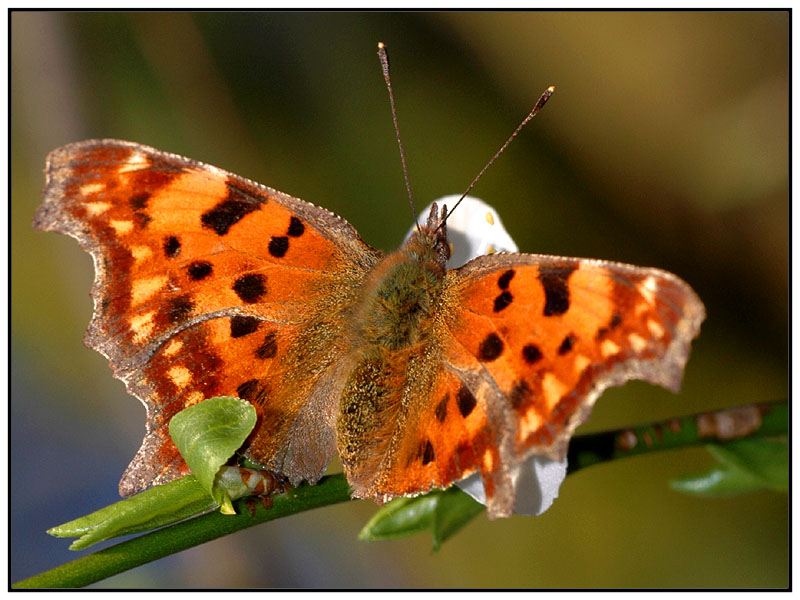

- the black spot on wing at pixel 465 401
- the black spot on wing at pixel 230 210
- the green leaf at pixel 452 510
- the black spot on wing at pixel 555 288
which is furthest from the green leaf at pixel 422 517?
the black spot on wing at pixel 230 210

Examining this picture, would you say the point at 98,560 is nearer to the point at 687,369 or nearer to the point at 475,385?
the point at 475,385

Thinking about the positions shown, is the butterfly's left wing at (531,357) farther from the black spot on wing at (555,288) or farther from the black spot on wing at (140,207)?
the black spot on wing at (140,207)

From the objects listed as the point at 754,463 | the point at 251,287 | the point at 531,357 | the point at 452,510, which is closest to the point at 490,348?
the point at 531,357

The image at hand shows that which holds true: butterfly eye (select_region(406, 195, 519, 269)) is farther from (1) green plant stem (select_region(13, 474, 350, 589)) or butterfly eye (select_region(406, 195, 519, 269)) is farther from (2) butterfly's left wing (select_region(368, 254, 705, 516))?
(1) green plant stem (select_region(13, 474, 350, 589))

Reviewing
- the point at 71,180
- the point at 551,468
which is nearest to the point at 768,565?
the point at 551,468

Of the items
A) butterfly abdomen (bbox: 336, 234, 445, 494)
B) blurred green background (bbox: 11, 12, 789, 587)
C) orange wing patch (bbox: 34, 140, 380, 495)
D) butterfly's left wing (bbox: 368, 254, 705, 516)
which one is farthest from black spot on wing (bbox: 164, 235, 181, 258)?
blurred green background (bbox: 11, 12, 789, 587)

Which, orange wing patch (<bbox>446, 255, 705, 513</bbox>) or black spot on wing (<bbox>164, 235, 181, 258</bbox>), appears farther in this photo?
black spot on wing (<bbox>164, 235, 181, 258</bbox>)
